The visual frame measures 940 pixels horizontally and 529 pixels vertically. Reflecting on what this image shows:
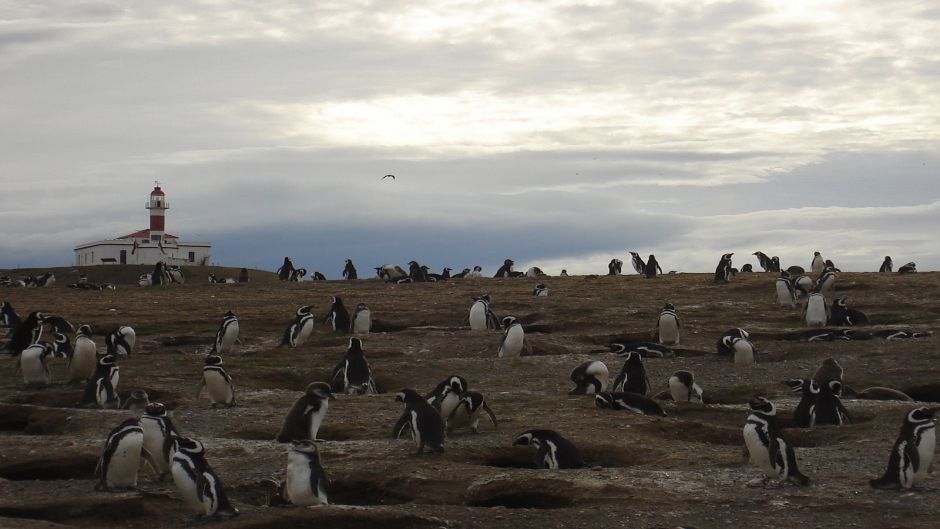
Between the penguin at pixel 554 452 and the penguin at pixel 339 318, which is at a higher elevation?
the penguin at pixel 339 318

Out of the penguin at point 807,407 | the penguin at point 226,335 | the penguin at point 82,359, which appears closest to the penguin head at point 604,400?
the penguin at point 807,407

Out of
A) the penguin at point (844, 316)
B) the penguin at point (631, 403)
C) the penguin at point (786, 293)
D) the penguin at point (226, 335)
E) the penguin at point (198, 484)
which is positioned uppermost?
the penguin at point (786, 293)

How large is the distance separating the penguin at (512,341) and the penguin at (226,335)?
581cm

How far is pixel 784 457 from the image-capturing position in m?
13.1

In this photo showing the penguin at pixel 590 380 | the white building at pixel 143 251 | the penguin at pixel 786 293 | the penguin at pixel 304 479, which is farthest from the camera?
the white building at pixel 143 251

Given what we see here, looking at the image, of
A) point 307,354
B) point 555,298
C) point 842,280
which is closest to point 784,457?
point 307,354

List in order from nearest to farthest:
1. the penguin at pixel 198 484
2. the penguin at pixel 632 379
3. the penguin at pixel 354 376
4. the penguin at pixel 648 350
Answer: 1. the penguin at pixel 198 484
2. the penguin at pixel 632 379
3. the penguin at pixel 354 376
4. the penguin at pixel 648 350

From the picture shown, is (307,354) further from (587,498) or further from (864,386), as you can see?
(587,498)

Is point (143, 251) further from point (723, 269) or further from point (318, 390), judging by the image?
point (318, 390)

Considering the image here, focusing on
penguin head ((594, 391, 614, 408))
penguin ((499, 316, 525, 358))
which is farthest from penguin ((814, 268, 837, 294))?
penguin head ((594, 391, 614, 408))

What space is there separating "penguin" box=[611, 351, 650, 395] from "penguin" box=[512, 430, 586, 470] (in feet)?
18.4

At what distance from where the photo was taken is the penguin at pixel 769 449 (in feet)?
43.0

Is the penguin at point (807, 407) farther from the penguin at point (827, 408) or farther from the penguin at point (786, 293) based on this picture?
the penguin at point (786, 293)

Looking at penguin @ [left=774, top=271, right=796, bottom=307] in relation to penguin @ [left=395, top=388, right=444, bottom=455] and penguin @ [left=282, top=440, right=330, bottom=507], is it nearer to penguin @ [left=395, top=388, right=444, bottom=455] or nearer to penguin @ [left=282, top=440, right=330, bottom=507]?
penguin @ [left=395, top=388, right=444, bottom=455]
